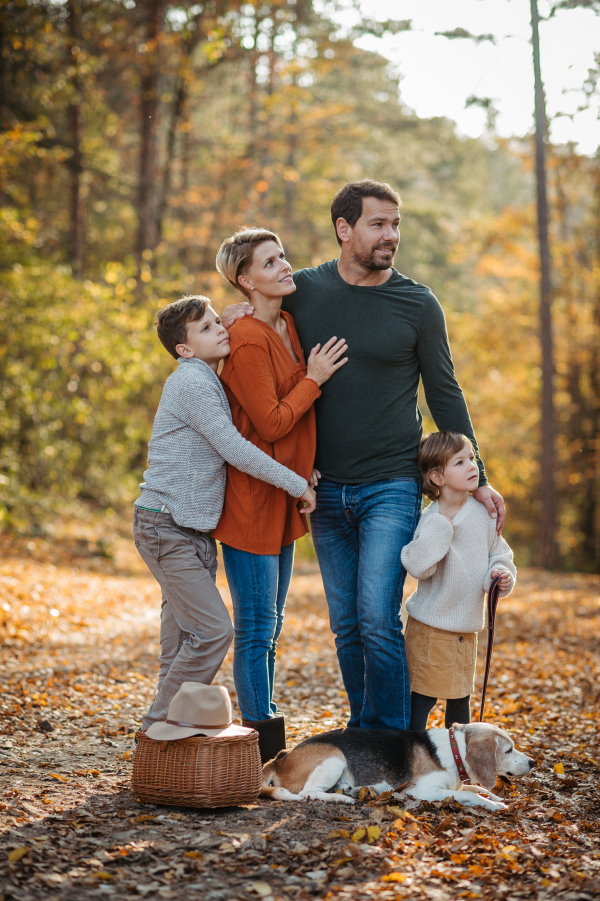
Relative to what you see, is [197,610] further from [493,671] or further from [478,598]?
[493,671]

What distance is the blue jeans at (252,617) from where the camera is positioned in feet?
12.5

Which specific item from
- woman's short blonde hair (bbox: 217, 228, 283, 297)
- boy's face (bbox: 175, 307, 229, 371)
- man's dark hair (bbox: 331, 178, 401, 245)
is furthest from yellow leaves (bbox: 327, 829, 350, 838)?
man's dark hair (bbox: 331, 178, 401, 245)

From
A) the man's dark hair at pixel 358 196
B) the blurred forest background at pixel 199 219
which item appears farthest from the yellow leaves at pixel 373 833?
the blurred forest background at pixel 199 219

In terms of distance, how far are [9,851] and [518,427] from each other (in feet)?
69.0

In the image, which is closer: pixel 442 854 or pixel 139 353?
pixel 442 854

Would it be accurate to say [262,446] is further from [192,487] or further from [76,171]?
[76,171]

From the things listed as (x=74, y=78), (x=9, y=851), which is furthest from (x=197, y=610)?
(x=74, y=78)

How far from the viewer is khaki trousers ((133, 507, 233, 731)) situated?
372cm

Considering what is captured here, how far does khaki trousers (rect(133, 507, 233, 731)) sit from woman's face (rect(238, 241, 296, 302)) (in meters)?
1.17

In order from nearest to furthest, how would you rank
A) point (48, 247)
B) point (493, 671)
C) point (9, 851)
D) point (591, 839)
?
point (9, 851), point (591, 839), point (493, 671), point (48, 247)

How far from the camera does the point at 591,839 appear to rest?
3385mm

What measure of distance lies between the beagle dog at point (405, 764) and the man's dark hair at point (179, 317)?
78.2 inches

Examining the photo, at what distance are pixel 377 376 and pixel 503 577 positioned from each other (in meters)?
1.15

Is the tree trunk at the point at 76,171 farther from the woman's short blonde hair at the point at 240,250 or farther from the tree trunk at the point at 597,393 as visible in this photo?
the woman's short blonde hair at the point at 240,250
